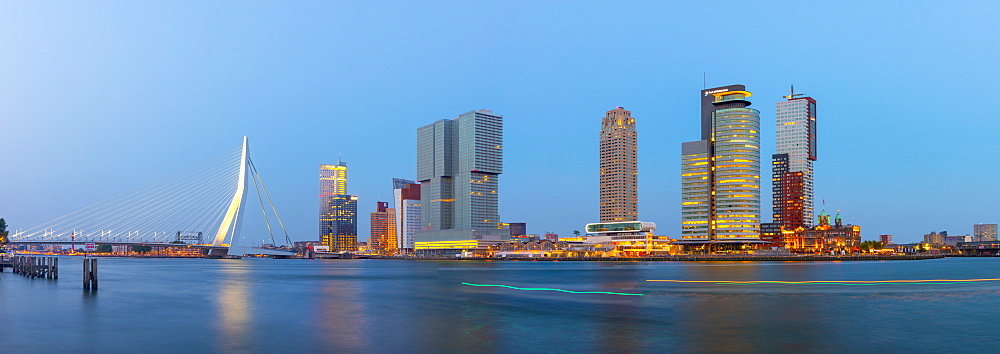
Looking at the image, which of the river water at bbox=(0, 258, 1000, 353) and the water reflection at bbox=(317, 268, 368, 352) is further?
the water reflection at bbox=(317, 268, 368, 352)

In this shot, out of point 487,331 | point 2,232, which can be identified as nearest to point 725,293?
point 487,331

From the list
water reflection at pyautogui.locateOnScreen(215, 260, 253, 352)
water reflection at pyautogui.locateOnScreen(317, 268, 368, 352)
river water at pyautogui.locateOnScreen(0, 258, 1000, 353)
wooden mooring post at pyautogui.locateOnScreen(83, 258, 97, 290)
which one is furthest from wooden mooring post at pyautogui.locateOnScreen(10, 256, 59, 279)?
water reflection at pyautogui.locateOnScreen(317, 268, 368, 352)

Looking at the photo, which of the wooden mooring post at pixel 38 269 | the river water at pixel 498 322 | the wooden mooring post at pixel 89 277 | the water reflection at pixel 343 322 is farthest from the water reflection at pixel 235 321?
the wooden mooring post at pixel 38 269

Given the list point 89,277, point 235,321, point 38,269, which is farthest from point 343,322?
point 38,269

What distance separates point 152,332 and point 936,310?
3905cm

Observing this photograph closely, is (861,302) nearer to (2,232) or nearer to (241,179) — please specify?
(241,179)

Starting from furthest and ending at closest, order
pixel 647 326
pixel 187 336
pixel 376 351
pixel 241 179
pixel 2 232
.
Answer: pixel 2 232, pixel 241 179, pixel 647 326, pixel 187 336, pixel 376 351

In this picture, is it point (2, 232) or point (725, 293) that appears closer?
point (725, 293)

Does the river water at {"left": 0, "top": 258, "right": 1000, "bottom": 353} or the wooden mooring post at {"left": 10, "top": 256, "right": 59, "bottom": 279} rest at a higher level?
the river water at {"left": 0, "top": 258, "right": 1000, "bottom": 353}

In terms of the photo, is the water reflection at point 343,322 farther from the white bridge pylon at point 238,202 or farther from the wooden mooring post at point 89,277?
the white bridge pylon at point 238,202

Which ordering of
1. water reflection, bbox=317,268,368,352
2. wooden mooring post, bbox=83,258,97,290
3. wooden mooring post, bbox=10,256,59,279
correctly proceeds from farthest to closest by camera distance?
wooden mooring post, bbox=10,256,59,279 < wooden mooring post, bbox=83,258,97,290 < water reflection, bbox=317,268,368,352

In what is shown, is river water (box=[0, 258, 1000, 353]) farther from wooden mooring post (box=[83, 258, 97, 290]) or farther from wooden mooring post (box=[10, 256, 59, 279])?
wooden mooring post (box=[10, 256, 59, 279])

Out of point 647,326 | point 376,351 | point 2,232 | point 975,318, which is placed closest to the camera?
point 376,351

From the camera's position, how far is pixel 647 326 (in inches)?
A: 1308
